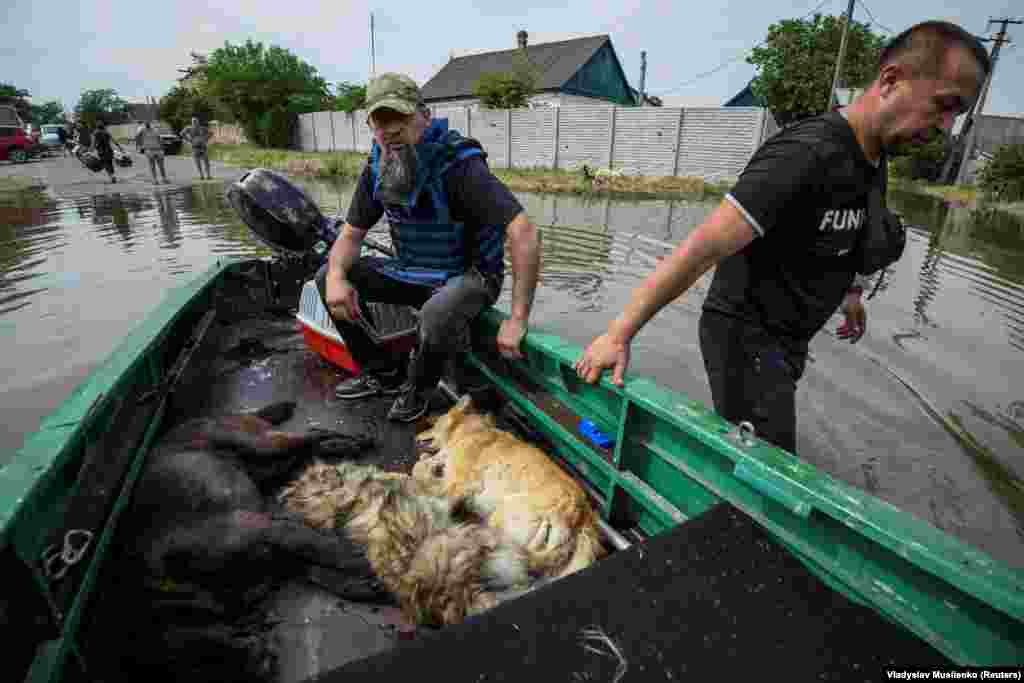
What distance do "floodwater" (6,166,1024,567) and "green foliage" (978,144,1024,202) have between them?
10.9 m

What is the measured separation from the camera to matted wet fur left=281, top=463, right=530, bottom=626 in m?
1.77

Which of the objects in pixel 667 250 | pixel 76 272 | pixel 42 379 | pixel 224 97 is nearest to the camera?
pixel 42 379

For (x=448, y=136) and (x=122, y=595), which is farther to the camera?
(x=448, y=136)

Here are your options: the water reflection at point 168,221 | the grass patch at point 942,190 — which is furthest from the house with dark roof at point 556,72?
the water reflection at point 168,221

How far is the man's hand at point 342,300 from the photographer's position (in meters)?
3.06

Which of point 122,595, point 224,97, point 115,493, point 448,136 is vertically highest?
point 224,97

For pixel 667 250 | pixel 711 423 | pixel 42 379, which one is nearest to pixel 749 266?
pixel 711 423

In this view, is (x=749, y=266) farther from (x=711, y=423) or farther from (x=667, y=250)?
(x=667, y=250)

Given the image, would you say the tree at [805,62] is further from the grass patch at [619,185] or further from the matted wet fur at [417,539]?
the matted wet fur at [417,539]

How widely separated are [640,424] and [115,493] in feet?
6.93

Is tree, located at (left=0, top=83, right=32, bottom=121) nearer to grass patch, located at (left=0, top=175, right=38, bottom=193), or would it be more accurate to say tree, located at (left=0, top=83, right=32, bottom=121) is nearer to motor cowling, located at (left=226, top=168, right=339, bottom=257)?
grass patch, located at (left=0, top=175, right=38, bottom=193)

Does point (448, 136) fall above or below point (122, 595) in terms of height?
above

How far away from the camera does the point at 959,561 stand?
3.76ft

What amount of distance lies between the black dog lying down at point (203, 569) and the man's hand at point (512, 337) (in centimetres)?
123
